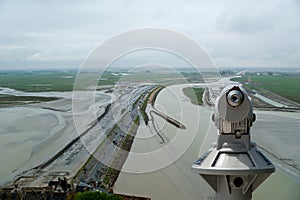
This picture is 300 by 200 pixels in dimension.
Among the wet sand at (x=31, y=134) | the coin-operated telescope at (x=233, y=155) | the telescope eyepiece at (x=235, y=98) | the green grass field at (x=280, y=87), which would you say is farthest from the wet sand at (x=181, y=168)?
the green grass field at (x=280, y=87)

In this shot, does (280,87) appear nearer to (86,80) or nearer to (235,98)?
(86,80)

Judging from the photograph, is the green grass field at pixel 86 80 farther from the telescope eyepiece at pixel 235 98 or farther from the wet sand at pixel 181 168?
the telescope eyepiece at pixel 235 98

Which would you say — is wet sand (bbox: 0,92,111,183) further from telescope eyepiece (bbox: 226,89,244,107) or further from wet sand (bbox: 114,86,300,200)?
telescope eyepiece (bbox: 226,89,244,107)

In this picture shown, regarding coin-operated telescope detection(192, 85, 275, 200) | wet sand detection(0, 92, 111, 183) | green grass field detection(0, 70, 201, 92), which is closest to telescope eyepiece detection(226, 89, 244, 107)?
coin-operated telescope detection(192, 85, 275, 200)

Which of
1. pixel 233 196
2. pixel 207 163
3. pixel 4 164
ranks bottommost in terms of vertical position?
pixel 4 164

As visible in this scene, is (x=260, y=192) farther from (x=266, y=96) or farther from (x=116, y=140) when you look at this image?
(x=266, y=96)

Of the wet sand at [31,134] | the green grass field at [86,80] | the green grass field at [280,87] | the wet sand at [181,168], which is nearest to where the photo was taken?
the green grass field at [86,80]

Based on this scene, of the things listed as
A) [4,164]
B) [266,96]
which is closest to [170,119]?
[4,164]
